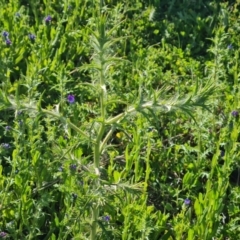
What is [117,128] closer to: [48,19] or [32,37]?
[32,37]

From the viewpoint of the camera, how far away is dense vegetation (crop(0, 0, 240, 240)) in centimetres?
229

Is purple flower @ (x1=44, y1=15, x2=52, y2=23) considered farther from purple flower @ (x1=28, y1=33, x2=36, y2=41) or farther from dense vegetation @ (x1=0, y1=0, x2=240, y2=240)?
purple flower @ (x1=28, y1=33, x2=36, y2=41)

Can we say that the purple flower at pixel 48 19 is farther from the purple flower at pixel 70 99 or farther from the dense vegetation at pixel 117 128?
the purple flower at pixel 70 99

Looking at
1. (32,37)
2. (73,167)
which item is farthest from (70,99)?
(73,167)

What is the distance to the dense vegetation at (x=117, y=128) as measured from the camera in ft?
7.50

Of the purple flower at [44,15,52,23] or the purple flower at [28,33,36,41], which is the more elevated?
the purple flower at [44,15,52,23]

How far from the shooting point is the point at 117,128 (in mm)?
2355

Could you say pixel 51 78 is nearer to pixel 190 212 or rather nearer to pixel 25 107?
pixel 190 212

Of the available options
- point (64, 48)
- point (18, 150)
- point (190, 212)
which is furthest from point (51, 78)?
point (190, 212)

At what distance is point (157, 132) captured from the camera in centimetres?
348

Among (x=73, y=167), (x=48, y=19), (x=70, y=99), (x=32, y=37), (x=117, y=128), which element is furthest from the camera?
(x=48, y=19)

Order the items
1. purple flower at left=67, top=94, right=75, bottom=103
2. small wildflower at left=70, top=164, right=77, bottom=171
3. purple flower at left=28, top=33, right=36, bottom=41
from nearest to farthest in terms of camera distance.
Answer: small wildflower at left=70, top=164, right=77, bottom=171
purple flower at left=67, top=94, right=75, bottom=103
purple flower at left=28, top=33, right=36, bottom=41

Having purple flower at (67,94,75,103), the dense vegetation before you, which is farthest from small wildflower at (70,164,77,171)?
purple flower at (67,94,75,103)

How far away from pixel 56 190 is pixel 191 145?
101 centimetres
